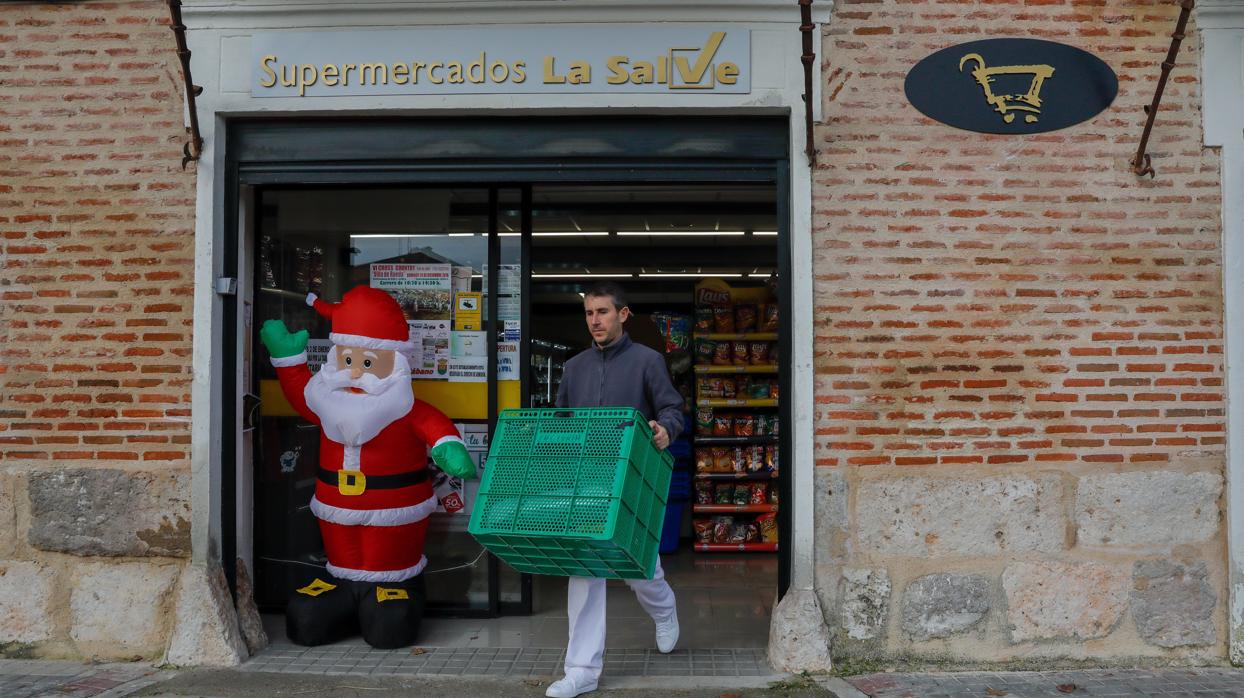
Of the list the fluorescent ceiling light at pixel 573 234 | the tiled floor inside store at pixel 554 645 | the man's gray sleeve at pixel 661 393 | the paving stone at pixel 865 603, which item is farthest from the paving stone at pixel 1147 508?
the fluorescent ceiling light at pixel 573 234

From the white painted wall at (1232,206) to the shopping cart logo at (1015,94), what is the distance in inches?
33.4

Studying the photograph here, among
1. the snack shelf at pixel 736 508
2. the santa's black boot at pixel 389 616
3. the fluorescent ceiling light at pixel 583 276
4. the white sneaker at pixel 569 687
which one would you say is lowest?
the white sneaker at pixel 569 687

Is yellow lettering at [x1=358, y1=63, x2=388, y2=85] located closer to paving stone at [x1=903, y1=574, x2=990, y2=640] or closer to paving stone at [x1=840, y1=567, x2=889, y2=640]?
paving stone at [x1=840, y1=567, x2=889, y2=640]

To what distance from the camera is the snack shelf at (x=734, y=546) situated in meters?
7.83

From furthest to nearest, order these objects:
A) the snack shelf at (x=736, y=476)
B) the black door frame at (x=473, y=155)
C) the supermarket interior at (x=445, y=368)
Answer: the snack shelf at (x=736, y=476) < the supermarket interior at (x=445, y=368) < the black door frame at (x=473, y=155)

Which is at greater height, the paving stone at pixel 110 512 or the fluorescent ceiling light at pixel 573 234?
the fluorescent ceiling light at pixel 573 234

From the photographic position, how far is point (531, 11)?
5.12m

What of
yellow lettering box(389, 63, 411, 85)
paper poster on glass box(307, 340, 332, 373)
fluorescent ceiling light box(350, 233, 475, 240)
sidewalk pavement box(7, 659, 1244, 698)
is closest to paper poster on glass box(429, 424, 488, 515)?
paper poster on glass box(307, 340, 332, 373)

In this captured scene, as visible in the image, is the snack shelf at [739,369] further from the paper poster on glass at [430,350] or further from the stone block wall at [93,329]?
the stone block wall at [93,329]

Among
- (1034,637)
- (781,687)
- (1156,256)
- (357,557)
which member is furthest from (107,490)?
(1156,256)

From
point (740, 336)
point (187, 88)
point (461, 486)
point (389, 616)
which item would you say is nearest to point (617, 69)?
point (187, 88)

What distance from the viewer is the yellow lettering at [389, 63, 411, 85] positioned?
5.12 metres

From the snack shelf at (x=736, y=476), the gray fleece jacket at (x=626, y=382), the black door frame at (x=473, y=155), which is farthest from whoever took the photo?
the snack shelf at (x=736, y=476)

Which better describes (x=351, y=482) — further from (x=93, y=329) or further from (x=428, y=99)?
(x=428, y=99)
